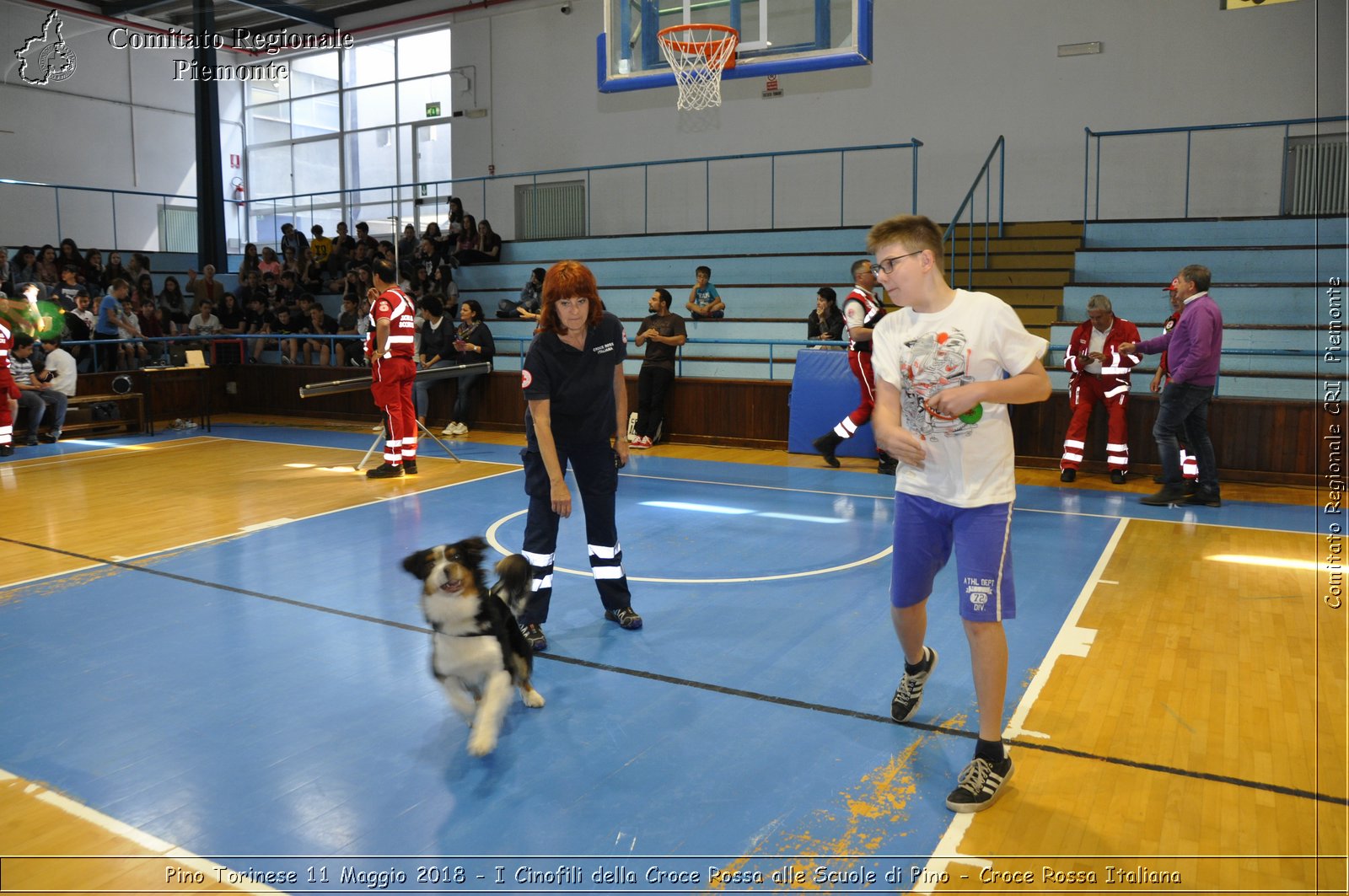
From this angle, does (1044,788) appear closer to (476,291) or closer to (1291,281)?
(1291,281)

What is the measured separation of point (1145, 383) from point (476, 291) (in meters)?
11.3

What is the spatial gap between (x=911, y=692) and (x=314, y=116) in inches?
998

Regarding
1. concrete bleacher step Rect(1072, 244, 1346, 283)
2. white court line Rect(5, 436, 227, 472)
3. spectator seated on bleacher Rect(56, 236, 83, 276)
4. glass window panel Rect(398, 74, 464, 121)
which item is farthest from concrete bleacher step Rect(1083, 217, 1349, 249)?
spectator seated on bleacher Rect(56, 236, 83, 276)

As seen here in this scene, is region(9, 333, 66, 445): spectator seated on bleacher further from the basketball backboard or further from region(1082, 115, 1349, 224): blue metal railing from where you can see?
region(1082, 115, 1349, 224): blue metal railing

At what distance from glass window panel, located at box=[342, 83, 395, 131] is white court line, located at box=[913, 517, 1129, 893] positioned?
2092 cm

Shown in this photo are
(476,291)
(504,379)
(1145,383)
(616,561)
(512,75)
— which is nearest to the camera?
(616,561)

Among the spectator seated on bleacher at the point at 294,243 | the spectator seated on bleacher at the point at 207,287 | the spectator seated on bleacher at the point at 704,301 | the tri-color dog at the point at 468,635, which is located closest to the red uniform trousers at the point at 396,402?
the spectator seated on bleacher at the point at 704,301

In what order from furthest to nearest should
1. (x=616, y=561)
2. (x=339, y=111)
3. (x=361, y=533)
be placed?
(x=339, y=111) → (x=361, y=533) → (x=616, y=561)

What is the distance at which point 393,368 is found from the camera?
396 inches

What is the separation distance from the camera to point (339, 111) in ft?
80.5

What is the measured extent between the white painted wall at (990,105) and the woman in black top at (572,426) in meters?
12.2

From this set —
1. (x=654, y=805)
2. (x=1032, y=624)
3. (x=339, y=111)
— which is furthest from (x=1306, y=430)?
(x=339, y=111)

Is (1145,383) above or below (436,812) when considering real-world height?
above

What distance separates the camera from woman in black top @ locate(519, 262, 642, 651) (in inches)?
181
